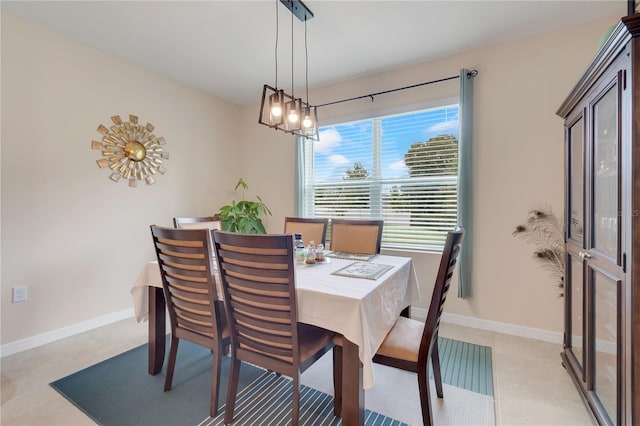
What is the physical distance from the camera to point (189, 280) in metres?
1.60

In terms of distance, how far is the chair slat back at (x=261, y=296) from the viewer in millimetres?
1284

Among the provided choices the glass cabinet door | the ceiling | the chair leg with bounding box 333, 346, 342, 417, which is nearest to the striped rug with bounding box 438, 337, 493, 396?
the glass cabinet door

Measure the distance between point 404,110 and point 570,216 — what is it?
72.0 inches

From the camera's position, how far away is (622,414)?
120cm

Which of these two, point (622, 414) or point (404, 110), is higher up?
point (404, 110)

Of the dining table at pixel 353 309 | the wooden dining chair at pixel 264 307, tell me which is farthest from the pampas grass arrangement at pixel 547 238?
the wooden dining chair at pixel 264 307

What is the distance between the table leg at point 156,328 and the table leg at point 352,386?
52.8 inches

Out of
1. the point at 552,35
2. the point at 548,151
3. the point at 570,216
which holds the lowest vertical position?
the point at 570,216

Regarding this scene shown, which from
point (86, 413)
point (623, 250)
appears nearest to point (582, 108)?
point (623, 250)

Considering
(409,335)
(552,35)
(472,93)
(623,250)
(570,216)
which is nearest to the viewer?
(623,250)

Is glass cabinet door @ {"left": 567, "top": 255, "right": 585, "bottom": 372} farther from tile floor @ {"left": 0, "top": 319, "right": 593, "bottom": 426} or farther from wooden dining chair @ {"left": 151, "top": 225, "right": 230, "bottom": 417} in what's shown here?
wooden dining chair @ {"left": 151, "top": 225, "right": 230, "bottom": 417}

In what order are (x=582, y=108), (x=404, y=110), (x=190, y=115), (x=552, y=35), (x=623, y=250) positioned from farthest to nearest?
(x=190, y=115)
(x=404, y=110)
(x=552, y=35)
(x=582, y=108)
(x=623, y=250)

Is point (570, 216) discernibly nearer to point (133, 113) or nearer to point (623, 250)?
point (623, 250)

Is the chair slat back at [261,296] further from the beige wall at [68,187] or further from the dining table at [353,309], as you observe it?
the beige wall at [68,187]
